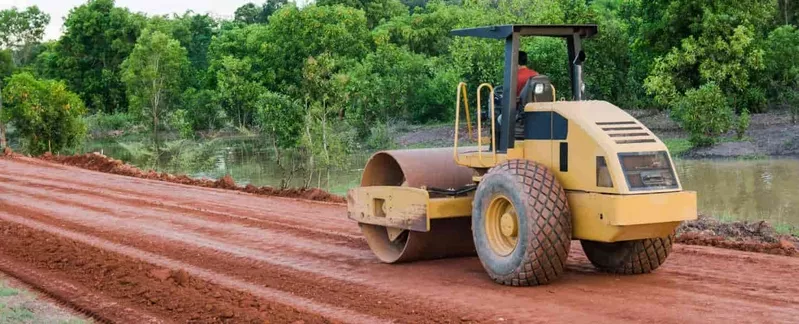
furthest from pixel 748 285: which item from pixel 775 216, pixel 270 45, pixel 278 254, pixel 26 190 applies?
pixel 270 45

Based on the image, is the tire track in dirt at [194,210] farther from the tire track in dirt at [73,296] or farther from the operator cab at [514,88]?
the tire track in dirt at [73,296]

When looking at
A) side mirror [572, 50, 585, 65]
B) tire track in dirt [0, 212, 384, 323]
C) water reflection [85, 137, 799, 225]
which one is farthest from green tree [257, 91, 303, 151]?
side mirror [572, 50, 585, 65]

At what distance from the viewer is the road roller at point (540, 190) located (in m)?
9.32

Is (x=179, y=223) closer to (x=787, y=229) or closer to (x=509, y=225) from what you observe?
(x=509, y=225)

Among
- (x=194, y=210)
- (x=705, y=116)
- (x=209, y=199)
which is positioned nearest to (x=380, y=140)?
(x=705, y=116)

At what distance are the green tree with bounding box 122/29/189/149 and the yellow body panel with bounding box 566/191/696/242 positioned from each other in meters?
56.6

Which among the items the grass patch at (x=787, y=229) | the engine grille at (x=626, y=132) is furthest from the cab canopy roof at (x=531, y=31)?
the grass patch at (x=787, y=229)

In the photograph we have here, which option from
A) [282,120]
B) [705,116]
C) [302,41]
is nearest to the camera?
[705,116]

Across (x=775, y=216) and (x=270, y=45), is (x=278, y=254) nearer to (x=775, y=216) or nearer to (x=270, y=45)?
(x=775, y=216)

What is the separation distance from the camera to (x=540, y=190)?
31.2 feet

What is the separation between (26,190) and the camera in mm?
22594

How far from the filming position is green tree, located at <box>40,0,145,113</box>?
81875mm

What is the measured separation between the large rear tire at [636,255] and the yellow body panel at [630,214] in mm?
668

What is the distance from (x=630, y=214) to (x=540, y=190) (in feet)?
2.91
